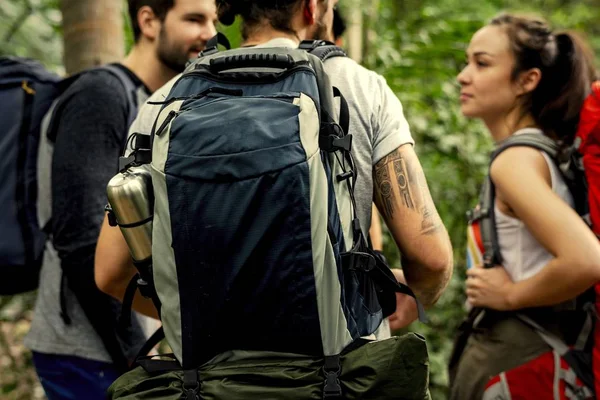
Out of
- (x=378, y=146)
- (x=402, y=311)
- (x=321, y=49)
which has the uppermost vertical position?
(x=321, y=49)

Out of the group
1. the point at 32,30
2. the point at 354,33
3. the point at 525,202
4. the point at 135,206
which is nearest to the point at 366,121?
the point at 135,206

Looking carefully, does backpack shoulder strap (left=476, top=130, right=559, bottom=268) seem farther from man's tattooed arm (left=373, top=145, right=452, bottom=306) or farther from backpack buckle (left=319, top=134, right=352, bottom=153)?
backpack buckle (left=319, top=134, right=352, bottom=153)

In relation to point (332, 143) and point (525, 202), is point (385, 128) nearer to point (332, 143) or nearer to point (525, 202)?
point (332, 143)

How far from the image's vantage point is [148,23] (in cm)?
312

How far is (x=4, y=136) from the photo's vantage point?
2.81 m

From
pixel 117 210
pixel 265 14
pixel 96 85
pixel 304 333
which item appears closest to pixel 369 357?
pixel 304 333

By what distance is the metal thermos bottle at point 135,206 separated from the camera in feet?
5.70

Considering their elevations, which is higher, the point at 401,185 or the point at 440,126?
the point at 401,185

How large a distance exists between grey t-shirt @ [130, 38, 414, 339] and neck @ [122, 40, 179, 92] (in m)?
1.10

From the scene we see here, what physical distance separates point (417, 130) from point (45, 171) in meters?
2.80

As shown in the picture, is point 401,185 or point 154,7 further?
point 154,7

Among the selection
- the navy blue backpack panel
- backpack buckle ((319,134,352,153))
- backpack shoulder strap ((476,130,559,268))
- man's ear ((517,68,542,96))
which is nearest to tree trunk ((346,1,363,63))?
man's ear ((517,68,542,96))

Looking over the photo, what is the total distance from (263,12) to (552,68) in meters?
1.57

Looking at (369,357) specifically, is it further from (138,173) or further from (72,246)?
(72,246)
